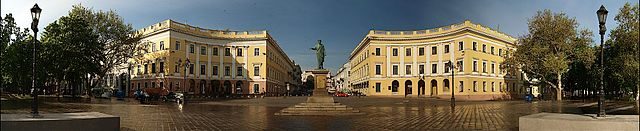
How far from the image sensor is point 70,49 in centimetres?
2783

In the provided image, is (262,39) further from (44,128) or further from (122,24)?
(44,128)

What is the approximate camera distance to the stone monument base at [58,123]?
6.04 metres

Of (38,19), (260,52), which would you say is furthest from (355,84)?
(38,19)

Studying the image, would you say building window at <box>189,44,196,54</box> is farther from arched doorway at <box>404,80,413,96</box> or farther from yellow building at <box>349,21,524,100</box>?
arched doorway at <box>404,80,413,96</box>

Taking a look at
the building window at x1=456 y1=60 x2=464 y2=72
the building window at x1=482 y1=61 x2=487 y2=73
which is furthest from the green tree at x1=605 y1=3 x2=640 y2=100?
the building window at x1=482 y1=61 x2=487 y2=73

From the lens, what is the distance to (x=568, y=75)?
42812mm

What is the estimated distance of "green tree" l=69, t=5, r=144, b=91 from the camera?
106ft

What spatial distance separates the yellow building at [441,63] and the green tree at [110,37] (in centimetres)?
2348

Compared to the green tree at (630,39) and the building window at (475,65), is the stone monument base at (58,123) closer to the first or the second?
the green tree at (630,39)

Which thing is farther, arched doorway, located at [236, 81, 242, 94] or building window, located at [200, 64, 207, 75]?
arched doorway, located at [236, 81, 242, 94]

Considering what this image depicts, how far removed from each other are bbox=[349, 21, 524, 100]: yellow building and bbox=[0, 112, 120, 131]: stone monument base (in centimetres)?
3966

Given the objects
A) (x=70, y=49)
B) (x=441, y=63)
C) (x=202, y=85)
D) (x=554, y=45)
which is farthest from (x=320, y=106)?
(x=441, y=63)

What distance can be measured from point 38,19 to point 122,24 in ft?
92.3

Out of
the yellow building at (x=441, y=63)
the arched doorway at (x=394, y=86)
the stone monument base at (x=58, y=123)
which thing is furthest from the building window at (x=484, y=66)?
the stone monument base at (x=58, y=123)
